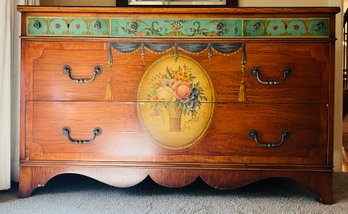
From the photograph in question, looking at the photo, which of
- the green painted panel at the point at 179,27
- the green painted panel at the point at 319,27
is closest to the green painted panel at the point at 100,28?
the green painted panel at the point at 179,27

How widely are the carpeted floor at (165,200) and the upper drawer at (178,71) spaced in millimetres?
404

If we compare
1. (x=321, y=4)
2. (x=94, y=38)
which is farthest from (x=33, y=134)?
(x=321, y=4)

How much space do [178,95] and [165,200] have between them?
0.42m

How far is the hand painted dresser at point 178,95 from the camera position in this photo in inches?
56.9

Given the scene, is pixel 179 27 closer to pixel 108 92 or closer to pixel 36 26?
pixel 108 92

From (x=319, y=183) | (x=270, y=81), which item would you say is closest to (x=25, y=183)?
(x=270, y=81)

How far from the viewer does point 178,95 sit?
57.4 inches

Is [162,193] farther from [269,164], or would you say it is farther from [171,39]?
[171,39]

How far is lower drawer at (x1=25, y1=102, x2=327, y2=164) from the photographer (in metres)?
1.45

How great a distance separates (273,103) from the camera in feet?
4.77

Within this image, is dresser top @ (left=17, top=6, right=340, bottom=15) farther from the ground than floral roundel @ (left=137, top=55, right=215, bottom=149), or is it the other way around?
dresser top @ (left=17, top=6, right=340, bottom=15)

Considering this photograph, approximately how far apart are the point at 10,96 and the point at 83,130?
35cm

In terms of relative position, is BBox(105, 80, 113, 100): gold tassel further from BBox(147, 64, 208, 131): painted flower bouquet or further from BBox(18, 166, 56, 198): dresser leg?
BBox(18, 166, 56, 198): dresser leg

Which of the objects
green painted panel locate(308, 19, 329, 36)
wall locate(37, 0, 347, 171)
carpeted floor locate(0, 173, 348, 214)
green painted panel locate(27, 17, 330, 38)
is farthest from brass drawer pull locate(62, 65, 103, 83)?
green painted panel locate(308, 19, 329, 36)
